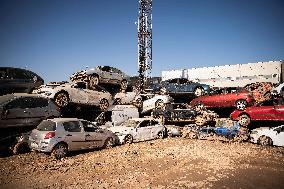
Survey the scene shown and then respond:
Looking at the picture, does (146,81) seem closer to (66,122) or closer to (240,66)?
(240,66)

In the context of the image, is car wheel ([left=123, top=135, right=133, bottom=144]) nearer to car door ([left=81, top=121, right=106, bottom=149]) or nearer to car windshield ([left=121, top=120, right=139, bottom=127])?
car windshield ([left=121, top=120, right=139, bottom=127])

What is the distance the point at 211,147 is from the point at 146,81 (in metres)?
13.2

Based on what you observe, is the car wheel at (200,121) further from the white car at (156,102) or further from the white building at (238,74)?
the white building at (238,74)

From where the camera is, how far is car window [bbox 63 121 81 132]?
10044 mm

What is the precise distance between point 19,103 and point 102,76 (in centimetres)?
706

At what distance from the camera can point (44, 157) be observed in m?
9.68

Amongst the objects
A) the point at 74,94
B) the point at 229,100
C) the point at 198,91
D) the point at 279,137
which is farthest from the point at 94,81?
the point at 279,137

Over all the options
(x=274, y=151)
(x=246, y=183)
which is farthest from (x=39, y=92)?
(x=274, y=151)

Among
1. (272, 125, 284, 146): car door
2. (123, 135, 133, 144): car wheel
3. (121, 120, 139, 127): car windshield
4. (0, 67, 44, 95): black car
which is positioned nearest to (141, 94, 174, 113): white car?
(121, 120, 139, 127): car windshield

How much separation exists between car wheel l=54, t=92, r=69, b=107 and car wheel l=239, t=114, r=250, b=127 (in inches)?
402

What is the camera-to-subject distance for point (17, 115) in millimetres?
10570

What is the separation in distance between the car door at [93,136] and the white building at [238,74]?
19396 mm

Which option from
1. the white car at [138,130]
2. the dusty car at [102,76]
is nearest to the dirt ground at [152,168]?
the white car at [138,130]

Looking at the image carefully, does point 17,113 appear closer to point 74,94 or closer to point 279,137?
point 74,94
